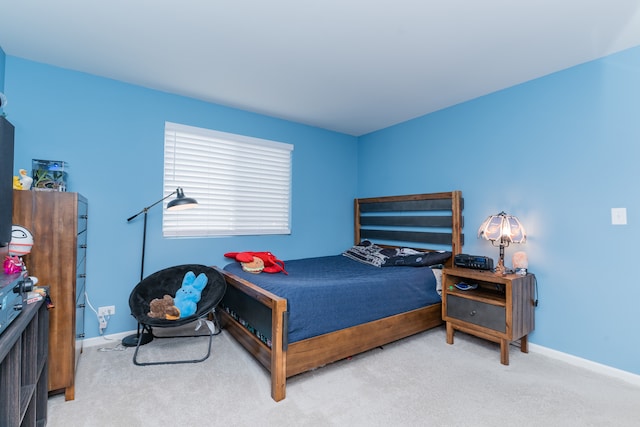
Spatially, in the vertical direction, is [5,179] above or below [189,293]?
above

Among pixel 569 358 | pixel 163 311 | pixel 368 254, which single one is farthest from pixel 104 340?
pixel 569 358

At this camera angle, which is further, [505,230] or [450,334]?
[450,334]

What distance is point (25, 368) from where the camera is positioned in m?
1.36

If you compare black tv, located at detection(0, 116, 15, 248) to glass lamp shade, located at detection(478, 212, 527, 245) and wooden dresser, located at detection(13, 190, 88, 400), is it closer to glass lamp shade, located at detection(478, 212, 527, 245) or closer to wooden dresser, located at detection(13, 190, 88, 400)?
wooden dresser, located at detection(13, 190, 88, 400)

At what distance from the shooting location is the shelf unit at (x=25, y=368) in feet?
3.39

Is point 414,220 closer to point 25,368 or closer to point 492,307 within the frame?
point 492,307

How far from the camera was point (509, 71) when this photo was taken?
2.51 metres

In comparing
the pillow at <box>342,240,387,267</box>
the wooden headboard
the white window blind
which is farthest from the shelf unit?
the wooden headboard

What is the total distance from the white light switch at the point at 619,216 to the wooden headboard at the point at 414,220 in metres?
Answer: 1.14

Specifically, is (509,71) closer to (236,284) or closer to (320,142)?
(320,142)

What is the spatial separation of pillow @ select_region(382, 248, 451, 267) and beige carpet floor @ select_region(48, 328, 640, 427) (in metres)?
0.86

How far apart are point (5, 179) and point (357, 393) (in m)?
2.22

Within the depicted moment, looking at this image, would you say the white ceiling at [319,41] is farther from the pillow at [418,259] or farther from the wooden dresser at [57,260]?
the pillow at [418,259]

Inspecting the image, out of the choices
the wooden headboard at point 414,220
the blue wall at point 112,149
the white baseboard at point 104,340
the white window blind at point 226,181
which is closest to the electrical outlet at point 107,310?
the blue wall at point 112,149
